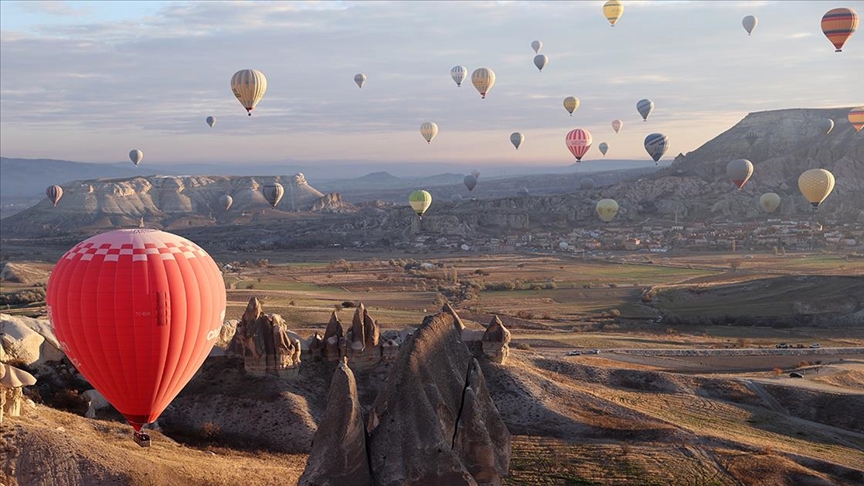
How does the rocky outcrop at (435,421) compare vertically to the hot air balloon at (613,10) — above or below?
below

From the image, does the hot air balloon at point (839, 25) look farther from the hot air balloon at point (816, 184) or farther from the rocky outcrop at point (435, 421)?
the rocky outcrop at point (435, 421)

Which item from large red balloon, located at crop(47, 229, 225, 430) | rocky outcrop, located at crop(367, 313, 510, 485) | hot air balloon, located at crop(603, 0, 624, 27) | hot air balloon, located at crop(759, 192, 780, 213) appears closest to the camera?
rocky outcrop, located at crop(367, 313, 510, 485)

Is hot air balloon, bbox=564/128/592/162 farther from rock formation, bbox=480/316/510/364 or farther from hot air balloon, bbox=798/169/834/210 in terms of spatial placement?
rock formation, bbox=480/316/510/364

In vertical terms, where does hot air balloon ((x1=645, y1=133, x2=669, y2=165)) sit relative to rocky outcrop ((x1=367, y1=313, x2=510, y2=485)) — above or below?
above

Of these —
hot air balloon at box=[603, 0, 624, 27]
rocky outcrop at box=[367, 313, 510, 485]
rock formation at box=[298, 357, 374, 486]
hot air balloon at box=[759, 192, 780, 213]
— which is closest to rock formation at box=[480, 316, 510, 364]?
Result: rocky outcrop at box=[367, 313, 510, 485]

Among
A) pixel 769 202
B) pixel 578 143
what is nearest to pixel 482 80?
pixel 578 143

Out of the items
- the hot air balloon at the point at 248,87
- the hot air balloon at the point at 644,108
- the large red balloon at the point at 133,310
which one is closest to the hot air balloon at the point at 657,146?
the hot air balloon at the point at 644,108

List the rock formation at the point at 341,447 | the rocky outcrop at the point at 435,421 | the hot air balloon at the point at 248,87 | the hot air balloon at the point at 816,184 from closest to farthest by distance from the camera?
the rock formation at the point at 341,447 → the rocky outcrop at the point at 435,421 → the hot air balloon at the point at 248,87 → the hot air balloon at the point at 816,184

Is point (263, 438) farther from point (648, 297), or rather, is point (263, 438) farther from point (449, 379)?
point (648, 297)
